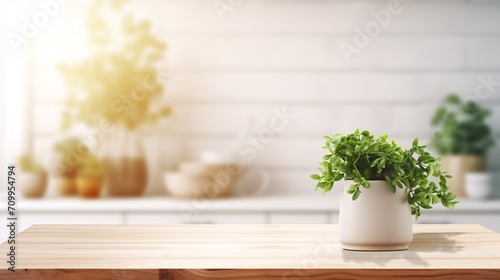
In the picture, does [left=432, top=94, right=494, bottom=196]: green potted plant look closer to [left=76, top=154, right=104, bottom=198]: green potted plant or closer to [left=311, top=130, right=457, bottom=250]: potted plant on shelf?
[left=76, top=154, right=104, bottom=198]: green potted plant

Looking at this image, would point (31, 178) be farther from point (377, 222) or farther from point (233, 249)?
point (377, 222)

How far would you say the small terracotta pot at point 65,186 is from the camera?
134 inches

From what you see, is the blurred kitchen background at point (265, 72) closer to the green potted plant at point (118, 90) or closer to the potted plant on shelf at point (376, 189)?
the green potted plant at point (118, 90)

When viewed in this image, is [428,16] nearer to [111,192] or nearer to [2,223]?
[111,192]

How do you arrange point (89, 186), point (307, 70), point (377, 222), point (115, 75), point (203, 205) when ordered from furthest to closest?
point (307, 70) < point (115, 75) < point (89, 186) < point (203, 205) < point (377, 222)

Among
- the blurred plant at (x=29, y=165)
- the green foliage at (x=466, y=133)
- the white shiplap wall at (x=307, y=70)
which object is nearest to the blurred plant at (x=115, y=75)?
the white shiplap wall at (x=307, y=70)

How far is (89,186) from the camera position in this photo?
3293 millimetres

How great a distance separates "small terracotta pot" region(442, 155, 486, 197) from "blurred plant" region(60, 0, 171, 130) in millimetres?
1356

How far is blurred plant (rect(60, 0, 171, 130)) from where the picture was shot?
338 centimetres

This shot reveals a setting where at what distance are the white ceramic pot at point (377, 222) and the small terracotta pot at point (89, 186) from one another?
76.6 inches

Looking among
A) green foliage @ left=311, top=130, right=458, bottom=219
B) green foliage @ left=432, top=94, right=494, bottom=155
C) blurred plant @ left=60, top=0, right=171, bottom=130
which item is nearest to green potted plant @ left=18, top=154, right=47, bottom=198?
blurred plant @ left=60, top=0, right=171, bottom=130

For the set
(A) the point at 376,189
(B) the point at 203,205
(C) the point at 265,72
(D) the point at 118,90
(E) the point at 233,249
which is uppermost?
(C) the point at 265,72

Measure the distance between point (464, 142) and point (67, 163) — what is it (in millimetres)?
1849

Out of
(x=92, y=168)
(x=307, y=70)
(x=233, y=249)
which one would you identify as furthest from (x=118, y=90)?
(x=233, y=249)
